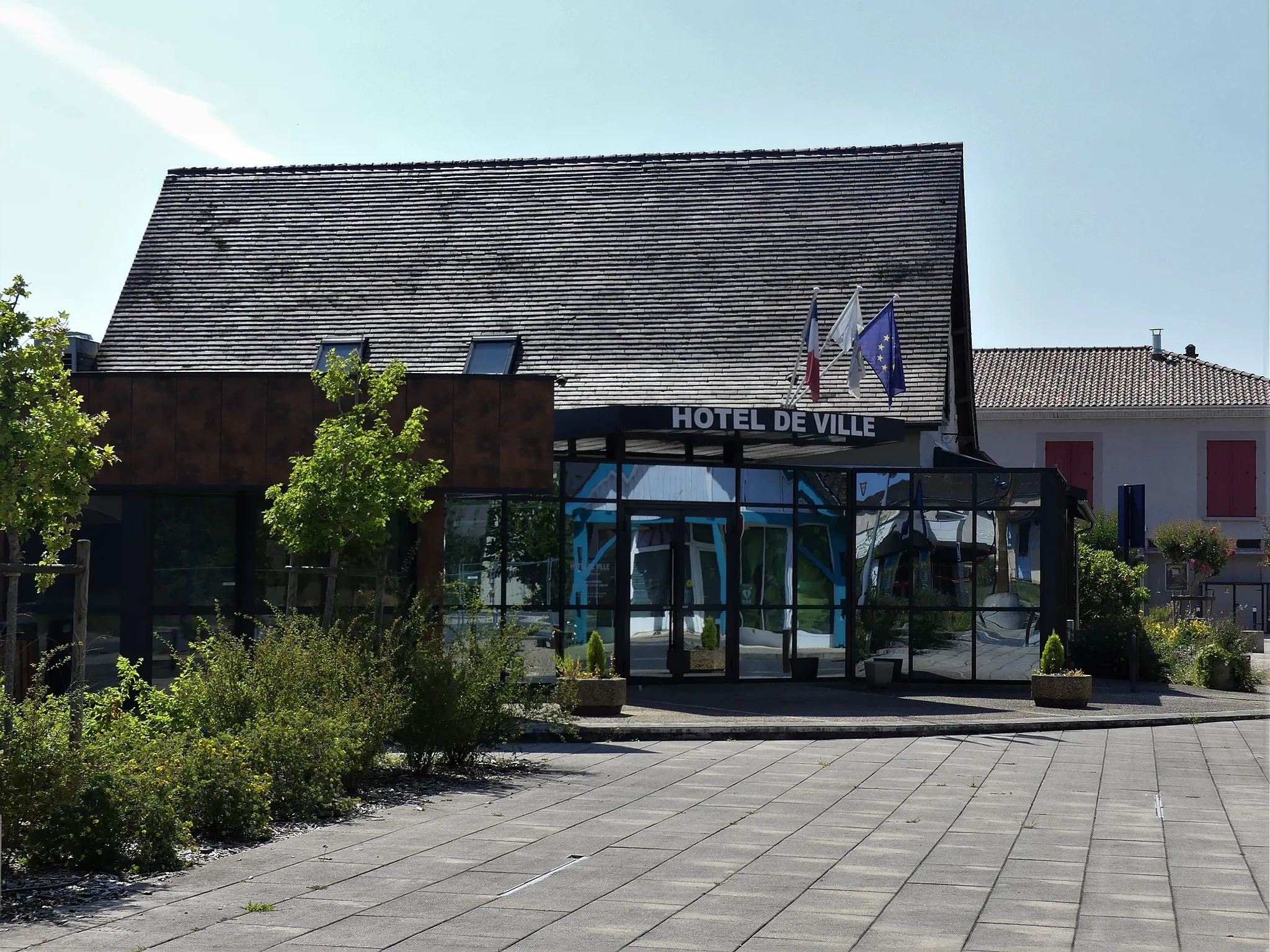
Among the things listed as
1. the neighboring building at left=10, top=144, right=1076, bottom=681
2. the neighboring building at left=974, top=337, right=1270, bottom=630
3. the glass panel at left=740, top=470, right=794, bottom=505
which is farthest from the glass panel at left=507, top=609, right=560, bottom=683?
the neighboring building at left=974, top=337, right=1270, bottom=630

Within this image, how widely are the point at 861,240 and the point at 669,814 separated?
62.9 ft

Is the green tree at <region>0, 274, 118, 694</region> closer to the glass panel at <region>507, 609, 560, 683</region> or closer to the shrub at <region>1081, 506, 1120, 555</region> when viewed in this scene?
the glass panel at <region>507, 609, 560, 683</region>

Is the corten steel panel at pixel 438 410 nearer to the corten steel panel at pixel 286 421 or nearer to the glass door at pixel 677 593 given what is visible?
the corten steel panel at pixel 286 421

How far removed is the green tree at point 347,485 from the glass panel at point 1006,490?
10114 millimetres

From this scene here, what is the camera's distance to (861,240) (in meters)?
28.4

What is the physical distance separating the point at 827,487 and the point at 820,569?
1.28 metres

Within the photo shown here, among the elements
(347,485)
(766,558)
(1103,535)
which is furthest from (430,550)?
(1103,535)

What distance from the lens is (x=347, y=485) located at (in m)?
15.5

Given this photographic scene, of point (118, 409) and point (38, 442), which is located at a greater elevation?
point (118, 409)

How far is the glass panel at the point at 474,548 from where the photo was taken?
20219mm

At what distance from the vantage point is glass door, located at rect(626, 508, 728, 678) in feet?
71.1

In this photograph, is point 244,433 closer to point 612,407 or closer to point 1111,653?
point 612,407

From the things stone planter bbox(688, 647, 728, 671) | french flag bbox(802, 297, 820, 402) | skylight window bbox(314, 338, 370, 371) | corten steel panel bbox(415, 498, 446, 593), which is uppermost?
skylight window bbox(314, 338, 370, 371)

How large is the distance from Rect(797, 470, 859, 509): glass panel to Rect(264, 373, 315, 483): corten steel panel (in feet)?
25.9
